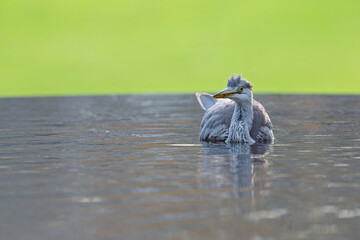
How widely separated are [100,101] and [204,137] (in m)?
11.9

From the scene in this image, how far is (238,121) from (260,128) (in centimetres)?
54

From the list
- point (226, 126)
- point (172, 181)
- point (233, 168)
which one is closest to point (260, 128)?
point (226, 126)

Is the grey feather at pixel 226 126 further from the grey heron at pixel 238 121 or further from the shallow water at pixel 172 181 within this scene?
the shallow water at pixel 172 181

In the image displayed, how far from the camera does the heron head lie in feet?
56.0

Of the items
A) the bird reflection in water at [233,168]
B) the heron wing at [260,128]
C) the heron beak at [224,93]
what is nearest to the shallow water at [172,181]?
the bird reflection in water at [233,168]

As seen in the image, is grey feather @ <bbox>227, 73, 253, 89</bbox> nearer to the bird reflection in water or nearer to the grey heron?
the grey heron

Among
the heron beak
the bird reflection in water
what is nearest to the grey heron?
the heron beak

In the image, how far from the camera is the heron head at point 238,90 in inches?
672

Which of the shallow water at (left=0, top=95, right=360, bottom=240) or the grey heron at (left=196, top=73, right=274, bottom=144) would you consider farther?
the grey heron at (left=196, top=73, right=274, bottom=144)

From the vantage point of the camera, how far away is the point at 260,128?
57.4ft

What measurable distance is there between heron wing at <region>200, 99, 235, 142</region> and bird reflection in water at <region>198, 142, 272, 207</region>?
424 mm

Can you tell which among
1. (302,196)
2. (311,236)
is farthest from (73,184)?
(311,236)

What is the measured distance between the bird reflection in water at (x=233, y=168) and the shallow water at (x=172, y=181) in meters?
0.02

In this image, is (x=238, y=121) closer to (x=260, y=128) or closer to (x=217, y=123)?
(x=260, y=128)
